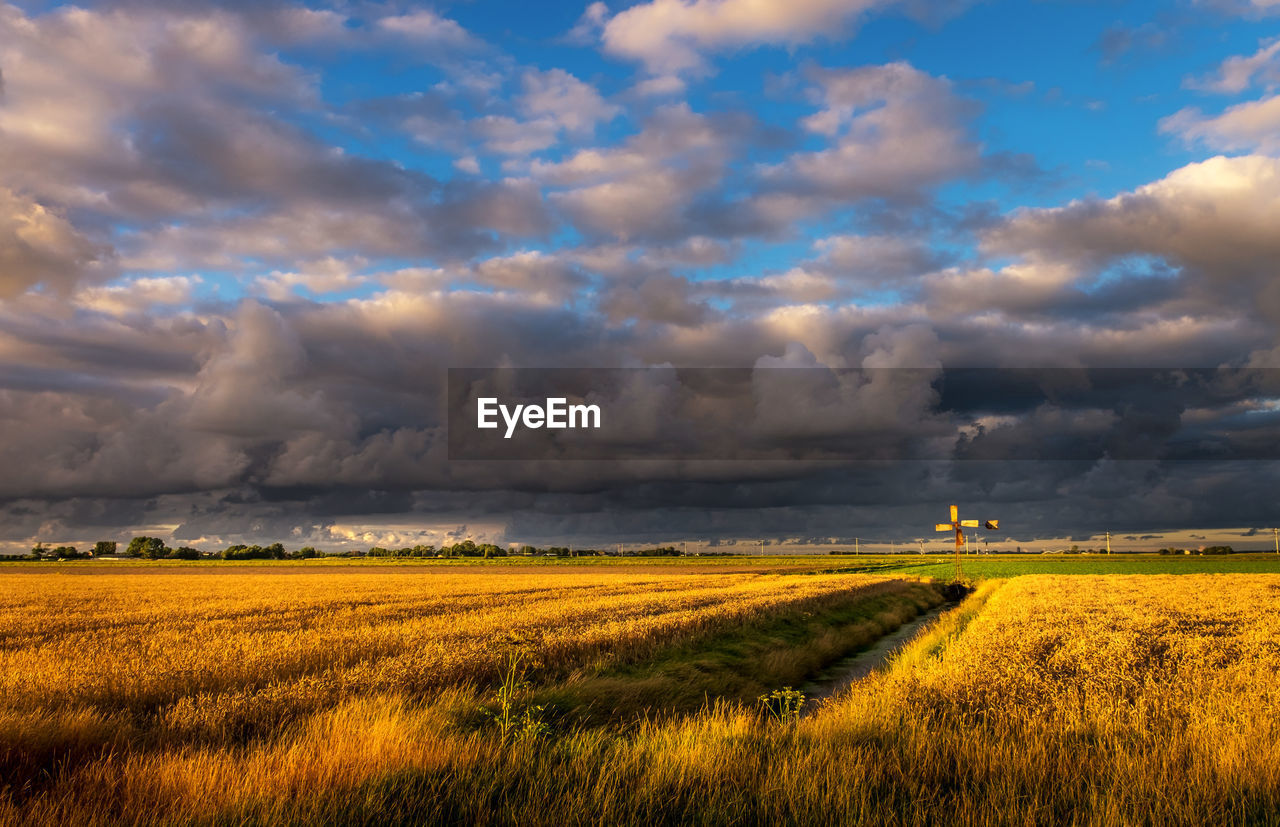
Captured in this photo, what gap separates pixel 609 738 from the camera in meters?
10.1

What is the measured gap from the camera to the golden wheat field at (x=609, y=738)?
7055 mm

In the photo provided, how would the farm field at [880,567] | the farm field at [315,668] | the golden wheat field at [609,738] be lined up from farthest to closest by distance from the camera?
1. the farm field at [880,567]
2. the farm field at [315,668]
3. the golden wheat field at [609,738]

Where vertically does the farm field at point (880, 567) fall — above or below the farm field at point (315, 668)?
below

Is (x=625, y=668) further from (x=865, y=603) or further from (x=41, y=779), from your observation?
(x=865, y=603)

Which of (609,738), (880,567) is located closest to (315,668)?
(609,738)

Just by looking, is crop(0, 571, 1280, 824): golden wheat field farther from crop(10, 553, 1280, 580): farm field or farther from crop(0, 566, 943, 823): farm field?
crop(10, 553, 1280, 580): farm field

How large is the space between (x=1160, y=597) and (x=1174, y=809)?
109 ft

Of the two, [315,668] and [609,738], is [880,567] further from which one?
[609,738]

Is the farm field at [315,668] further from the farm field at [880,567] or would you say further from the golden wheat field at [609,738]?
the farm field at [880,567]

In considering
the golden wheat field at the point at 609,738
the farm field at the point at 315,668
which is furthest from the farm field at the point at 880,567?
the golden wheat field at the point at 609,738

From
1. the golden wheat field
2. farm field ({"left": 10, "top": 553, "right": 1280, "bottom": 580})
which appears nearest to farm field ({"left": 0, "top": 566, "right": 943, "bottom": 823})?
the golden wheat field

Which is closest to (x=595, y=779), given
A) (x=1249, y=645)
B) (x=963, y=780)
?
(x=963, y=780)

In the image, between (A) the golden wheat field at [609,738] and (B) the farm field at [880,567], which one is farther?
(B) the farm field at [880,567]

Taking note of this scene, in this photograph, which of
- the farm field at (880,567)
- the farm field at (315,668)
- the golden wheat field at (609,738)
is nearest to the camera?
the golden wheat field at (609,738)
